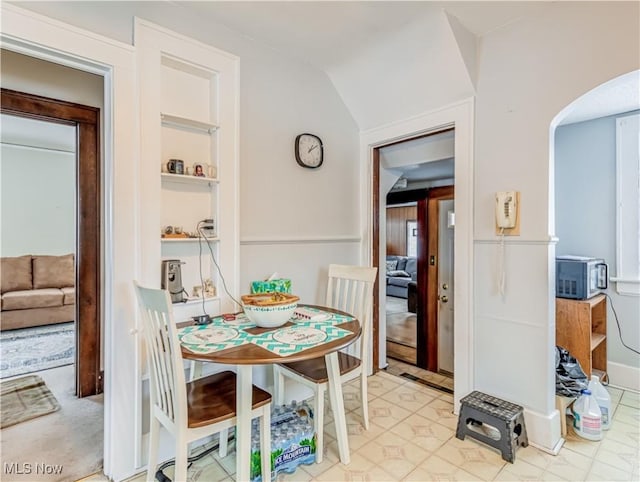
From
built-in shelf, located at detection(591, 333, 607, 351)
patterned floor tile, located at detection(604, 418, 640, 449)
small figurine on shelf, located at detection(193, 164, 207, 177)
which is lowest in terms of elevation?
patterned floor tile, located at detection(604, 418, 640, 449)

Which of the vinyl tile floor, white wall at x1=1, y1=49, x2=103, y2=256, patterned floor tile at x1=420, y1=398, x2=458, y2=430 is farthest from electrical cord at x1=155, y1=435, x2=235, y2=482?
white wall at x1=1, y1=49, x2=103, y2=256

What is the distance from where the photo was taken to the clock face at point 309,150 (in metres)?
2.61

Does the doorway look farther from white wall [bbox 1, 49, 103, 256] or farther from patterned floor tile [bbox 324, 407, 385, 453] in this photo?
white wall [bbox 1, 49, 103, 256]

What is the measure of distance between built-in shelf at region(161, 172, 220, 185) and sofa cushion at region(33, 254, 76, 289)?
4315 mm

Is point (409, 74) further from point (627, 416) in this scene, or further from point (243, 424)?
point (627, 416)

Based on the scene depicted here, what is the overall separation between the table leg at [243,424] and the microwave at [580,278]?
249 cm

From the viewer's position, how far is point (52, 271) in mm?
5051

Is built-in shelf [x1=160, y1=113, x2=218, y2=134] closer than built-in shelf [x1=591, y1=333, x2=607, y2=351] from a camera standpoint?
Yes

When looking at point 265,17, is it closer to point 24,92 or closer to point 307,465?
point 24,92

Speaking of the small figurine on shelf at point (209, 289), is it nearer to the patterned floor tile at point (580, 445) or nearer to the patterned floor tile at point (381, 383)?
the patterned floor tile at point (381, 383)

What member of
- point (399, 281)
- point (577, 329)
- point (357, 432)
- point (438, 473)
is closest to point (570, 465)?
point (438, 473)

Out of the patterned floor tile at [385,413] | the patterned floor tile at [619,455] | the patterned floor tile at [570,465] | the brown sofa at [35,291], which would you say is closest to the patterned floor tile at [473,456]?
the patterned floor tile at [570,465]

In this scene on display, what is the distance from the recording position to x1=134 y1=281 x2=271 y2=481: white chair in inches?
55.0

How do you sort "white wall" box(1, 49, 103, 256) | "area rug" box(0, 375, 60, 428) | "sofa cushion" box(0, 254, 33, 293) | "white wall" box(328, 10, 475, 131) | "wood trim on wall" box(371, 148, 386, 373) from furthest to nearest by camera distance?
"white wall" box(1, 49, 103, 256), "sofa cushion" box(0, 254, 33, 293), "wood trim on wall" box(371, 148, 386, 373), "area rug" box(0, 375, 60, 428), "white wall" box(328, 10, 475, 131)
